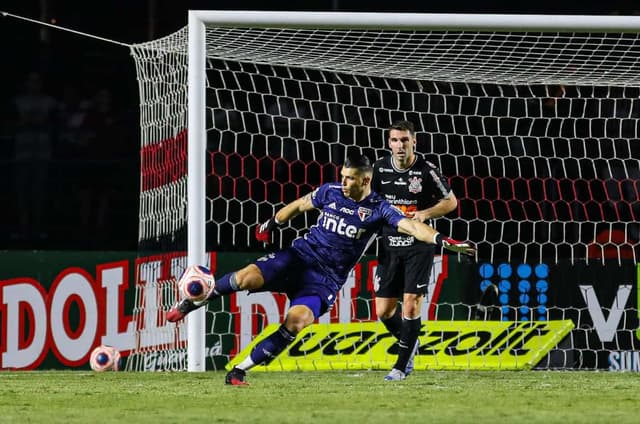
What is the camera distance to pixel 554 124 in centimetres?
1372

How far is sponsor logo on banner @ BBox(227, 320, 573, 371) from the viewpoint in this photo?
11391 millimetres

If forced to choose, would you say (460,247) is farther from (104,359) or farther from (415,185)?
(104,359)

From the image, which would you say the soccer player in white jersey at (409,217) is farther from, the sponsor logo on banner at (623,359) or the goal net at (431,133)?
the sponsor logo on banner at (623,359)

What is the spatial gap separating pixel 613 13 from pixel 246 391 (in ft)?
27.0

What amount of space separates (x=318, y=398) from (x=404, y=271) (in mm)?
2166

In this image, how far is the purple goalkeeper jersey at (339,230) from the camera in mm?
9102

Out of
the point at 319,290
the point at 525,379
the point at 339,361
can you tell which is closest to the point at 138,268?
the point at 339,361

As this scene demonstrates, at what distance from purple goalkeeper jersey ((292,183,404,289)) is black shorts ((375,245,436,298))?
1.84ft

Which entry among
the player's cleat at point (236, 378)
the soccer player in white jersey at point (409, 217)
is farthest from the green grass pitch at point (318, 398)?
the soccer player in white jersey at point (409, 217)

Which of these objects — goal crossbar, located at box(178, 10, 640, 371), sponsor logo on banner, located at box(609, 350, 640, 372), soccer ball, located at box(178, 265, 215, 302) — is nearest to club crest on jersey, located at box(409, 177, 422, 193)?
goal crossbar, located at box(178, 10, 640, 371)

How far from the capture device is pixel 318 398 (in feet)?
25.6

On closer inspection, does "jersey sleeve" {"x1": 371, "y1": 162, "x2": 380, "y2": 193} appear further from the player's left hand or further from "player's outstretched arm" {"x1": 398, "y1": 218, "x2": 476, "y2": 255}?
"player's outstretched arm" {"x1": 398, "y1": 218, "x2": 476, "y2": 255}

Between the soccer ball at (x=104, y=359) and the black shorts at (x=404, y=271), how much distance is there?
2267mm

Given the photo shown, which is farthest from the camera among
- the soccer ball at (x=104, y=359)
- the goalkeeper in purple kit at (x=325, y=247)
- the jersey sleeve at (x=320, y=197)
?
the soccer ball at (x=104, y=359)
